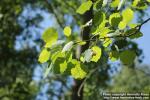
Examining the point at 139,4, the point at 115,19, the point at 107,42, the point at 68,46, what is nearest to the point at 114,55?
the point at 107,42

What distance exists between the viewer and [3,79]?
19.8m

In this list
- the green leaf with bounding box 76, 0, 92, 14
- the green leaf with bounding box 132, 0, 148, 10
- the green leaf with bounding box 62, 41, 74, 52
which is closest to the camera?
the green leaf with bounding box 62, 41, 74, 52

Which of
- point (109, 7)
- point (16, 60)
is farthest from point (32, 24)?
point (109, 7)

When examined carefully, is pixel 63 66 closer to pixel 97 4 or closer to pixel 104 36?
pixel 104 36

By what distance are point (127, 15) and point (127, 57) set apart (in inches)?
9.4

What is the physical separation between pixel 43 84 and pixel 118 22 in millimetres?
14977

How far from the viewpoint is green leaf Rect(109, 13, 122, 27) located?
9.23 ft

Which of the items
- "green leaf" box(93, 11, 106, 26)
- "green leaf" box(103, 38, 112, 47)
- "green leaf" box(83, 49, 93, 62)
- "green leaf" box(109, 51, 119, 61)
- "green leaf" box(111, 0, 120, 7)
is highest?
"green leaf" box(111, 0, 120, 7)

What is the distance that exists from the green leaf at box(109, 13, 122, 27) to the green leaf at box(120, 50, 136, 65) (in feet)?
0.55

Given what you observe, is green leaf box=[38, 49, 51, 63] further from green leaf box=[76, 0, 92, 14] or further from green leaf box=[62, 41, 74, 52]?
green leaf box=[76, 0, 92, 14]

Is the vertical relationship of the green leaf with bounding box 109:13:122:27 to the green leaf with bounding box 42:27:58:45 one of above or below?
above

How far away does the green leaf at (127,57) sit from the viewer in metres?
2.85

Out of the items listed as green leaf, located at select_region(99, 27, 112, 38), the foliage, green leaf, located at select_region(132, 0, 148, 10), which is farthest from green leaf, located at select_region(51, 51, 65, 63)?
green leaf, located at select_region(132, 0, 148, 10)

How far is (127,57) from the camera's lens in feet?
9.36
